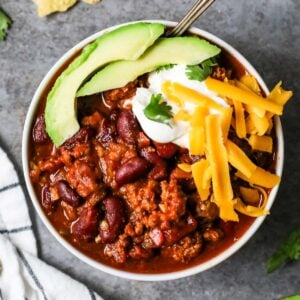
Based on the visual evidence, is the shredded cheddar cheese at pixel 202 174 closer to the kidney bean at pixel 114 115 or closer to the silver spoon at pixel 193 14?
the kidney bean at pixel 114 115

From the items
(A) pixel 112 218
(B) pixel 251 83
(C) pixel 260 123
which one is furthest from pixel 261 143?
(A) pixel 112 218

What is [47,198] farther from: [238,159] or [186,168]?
[238,159]

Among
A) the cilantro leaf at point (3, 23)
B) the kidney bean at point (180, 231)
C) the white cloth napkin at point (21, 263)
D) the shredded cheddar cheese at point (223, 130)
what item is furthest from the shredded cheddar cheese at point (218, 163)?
the cilantro leaf at point (3, 23)

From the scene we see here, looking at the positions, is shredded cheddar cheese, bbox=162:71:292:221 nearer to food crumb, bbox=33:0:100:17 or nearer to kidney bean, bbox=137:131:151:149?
kidney bean, bbox=137:131:151:149

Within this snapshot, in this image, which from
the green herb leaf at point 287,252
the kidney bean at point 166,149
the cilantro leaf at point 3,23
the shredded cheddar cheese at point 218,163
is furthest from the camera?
the cilantro leaf at point 3,23

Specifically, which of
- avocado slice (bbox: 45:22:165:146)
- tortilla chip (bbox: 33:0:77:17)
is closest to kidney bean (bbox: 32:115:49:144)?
avocado slice (bbox: 45:22:165:146)

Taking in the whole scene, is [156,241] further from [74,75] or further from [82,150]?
[74,75]
